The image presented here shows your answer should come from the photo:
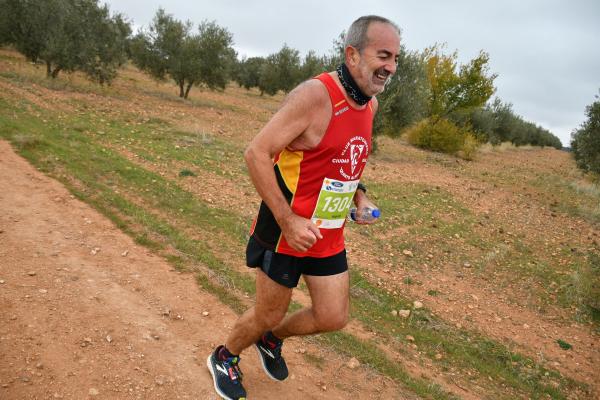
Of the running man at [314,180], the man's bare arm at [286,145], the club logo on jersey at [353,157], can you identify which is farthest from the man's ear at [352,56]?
the club logo on jersey at [353,157]

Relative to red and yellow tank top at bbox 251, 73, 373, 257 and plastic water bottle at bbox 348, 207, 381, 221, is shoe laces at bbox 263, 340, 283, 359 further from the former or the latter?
plastic water bottle at bbox 348, 207, 381, 221

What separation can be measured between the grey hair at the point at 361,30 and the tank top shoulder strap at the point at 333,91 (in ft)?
0.75

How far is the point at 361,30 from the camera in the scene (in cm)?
222

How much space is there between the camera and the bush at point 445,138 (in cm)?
2234

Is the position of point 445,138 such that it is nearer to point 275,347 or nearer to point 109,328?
point 275,347

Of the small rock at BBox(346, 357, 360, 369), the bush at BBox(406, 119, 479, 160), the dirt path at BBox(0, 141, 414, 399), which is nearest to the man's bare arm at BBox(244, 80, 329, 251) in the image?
the dirt path at BBox(0, 141, 414, 399)

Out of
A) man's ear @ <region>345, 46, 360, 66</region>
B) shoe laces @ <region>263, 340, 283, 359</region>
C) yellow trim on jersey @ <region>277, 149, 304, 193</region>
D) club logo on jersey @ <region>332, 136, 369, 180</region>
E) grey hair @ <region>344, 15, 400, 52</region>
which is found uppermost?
grey hair @ <region>344, 15, 400, 52</region>

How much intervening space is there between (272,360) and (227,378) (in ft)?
1.20

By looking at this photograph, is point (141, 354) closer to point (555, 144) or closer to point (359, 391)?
point (359, 391)

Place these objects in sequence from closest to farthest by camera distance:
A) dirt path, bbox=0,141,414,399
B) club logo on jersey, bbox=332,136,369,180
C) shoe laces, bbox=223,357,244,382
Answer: club logo on jersey, bbox=332,136,369,180 → dirt path, bbox=0,141,414,399 → shoe laces, bbox=223,357,244,382

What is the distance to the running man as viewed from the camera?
2096mm

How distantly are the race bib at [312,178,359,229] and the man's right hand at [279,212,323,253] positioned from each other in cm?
20

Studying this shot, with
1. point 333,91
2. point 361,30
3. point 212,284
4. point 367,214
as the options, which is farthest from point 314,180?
point 212,284

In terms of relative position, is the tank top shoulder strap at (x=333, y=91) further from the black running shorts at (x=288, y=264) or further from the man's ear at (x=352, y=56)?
the black running shorts at (x=288, y=264)
